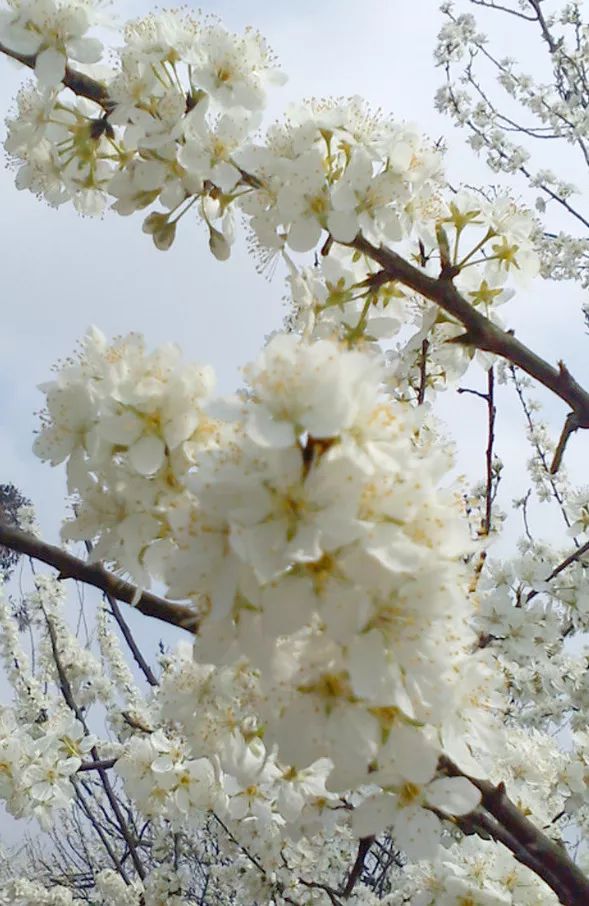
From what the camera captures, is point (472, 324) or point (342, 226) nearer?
point (342, 226)

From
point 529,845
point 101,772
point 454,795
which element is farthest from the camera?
point 101,772

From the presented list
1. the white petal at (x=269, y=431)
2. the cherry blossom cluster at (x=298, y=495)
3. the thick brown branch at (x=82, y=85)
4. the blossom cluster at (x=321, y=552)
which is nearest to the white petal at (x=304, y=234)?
the cherry blossom cluster at (x=298, y=495)

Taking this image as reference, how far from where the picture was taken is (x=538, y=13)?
6512 millimetres

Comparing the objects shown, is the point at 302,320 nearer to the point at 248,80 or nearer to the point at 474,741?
the point at 248,80

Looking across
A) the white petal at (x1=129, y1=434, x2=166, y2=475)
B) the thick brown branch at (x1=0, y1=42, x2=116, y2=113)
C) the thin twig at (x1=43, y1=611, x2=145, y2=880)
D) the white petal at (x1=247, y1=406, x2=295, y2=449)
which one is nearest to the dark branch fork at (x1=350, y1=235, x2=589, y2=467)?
the thick brown branch at (x1=0, y1=42, x2=116, y2=113)

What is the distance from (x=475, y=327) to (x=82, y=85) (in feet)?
2.96

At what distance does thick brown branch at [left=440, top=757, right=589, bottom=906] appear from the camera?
1217 mm

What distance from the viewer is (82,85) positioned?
172cm

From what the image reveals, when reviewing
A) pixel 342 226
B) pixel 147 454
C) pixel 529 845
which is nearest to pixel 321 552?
pixel 147 454

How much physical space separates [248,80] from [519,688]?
2.62 m

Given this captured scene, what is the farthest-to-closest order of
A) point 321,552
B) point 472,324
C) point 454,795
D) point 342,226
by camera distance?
point 472,324
point 342,226
point 454,795
point 321,552

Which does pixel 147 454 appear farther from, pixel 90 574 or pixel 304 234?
pixel 304 234

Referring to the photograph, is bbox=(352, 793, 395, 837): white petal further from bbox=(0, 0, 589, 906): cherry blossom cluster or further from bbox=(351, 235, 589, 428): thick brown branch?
bbox=(351, 235, 589, 428): thick brown branch

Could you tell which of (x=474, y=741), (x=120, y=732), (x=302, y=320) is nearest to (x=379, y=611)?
(x=474, y=741)
